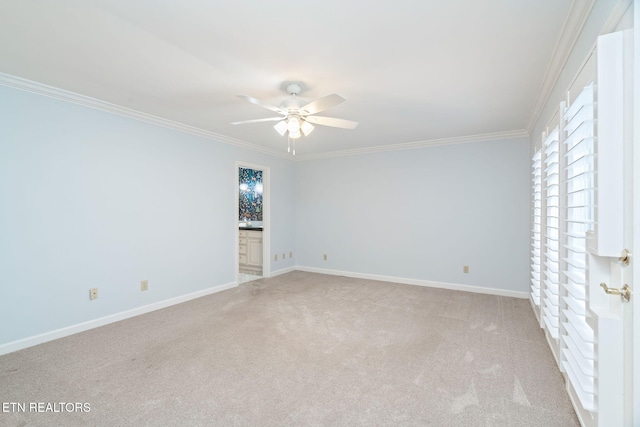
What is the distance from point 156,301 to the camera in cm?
373

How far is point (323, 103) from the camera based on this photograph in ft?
7.72

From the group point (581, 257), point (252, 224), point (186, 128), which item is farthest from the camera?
point (252, 224)

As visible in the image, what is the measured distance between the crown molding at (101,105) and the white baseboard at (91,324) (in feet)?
7.35

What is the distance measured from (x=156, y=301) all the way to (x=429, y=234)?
4.07 metres

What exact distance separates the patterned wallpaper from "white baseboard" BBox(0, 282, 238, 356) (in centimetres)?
264

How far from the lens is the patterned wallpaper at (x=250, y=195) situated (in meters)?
6.73

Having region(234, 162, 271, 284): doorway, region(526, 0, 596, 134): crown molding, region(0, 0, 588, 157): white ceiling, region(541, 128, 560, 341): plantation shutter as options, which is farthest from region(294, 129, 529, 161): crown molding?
region(541, 128, 560, 341): plantation shutter

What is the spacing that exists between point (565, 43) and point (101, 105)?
4.10 m

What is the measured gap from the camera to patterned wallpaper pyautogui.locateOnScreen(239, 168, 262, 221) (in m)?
6.73

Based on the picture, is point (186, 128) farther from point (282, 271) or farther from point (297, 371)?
point (297, 371)

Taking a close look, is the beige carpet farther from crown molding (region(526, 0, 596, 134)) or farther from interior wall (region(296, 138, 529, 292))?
crown molding (region(526, 0, 596, 134))

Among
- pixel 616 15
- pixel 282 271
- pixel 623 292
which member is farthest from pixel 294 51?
pixel 282 271

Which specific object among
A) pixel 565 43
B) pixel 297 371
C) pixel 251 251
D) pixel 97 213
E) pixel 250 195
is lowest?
pixel 297 371

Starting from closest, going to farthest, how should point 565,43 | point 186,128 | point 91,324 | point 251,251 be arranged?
point 565,43 < point 91,324 < point 186,128 < point 251,251
